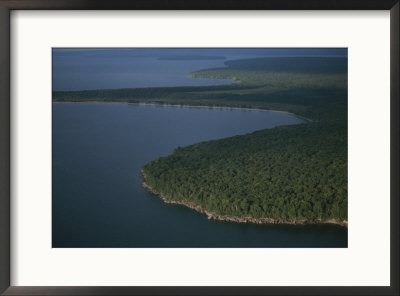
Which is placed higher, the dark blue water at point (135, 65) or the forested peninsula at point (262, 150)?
the dark blue water at point (135, 65)

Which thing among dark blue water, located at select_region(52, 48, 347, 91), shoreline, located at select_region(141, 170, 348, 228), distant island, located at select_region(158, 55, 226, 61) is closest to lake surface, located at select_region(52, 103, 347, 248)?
shoreline, located at select_region(141, 170, 348, 228)

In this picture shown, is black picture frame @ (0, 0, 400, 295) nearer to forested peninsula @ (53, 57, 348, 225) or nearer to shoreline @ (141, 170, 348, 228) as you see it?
shoreline @ (141, 170, 348, 228)

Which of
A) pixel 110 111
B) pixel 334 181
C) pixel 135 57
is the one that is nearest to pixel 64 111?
pixel 110 111

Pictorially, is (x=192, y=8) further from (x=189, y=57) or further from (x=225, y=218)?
(x=225, y=218)

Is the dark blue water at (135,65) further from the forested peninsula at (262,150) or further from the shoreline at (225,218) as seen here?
the shoreline at (225,218)

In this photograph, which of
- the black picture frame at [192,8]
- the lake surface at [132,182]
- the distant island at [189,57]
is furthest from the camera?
the distant island at [189,57]

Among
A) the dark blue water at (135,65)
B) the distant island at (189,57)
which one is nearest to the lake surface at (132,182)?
the dark blue water at (135,65)

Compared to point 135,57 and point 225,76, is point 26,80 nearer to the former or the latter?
point 135,57
